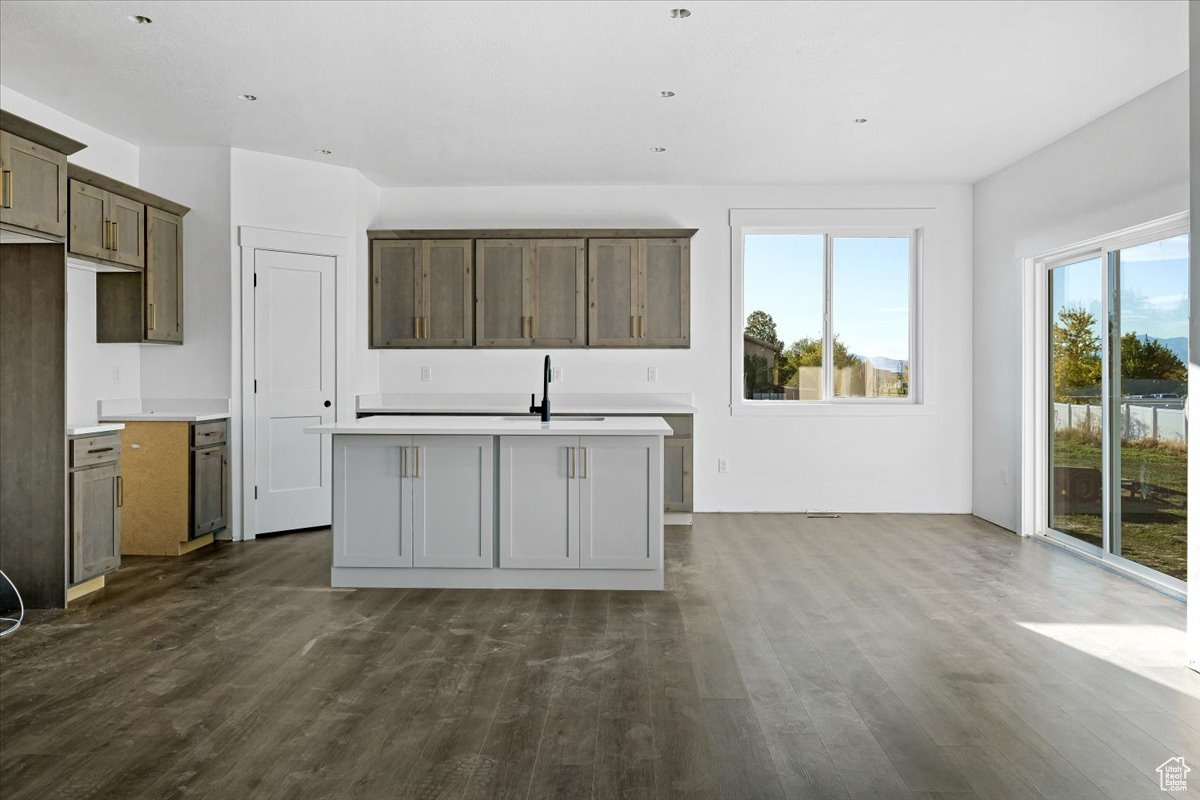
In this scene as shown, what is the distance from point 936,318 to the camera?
674cm

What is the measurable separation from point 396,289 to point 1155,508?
5.67 m

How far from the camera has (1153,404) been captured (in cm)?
452

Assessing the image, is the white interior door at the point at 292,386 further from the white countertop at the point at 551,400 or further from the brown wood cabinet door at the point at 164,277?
the white countertop at the point at 551,400

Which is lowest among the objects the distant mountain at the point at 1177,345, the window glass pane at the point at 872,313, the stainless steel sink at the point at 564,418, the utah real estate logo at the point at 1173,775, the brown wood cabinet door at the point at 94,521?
the utah real estate logo at the point at 1173,775

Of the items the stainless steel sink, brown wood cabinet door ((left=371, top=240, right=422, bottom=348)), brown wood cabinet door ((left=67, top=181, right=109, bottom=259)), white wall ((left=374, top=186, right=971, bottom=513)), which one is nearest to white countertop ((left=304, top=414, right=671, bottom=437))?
the stainless steel sink

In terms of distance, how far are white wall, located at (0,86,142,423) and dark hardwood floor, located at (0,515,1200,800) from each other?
140 centimetres

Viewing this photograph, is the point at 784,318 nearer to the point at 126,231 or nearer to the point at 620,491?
the point at 620,491

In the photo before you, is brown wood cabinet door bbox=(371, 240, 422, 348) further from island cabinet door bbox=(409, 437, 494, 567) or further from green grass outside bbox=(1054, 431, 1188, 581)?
green grass outside bbox=(1054, 431, 1188, 581)

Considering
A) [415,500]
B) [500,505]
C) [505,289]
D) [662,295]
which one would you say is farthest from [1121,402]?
[505,289]

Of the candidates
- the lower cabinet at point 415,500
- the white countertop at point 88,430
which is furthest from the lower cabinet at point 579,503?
the white countertop at point 88,430

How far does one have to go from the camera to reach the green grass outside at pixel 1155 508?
→ 436 centimetres

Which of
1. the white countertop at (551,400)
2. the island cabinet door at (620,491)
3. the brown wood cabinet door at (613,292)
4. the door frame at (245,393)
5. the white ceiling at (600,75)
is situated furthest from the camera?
the white countertop at (551,400)

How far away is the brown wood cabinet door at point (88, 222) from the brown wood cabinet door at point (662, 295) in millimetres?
3857

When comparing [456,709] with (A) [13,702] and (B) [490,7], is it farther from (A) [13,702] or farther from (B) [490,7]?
(B) [490,7]
